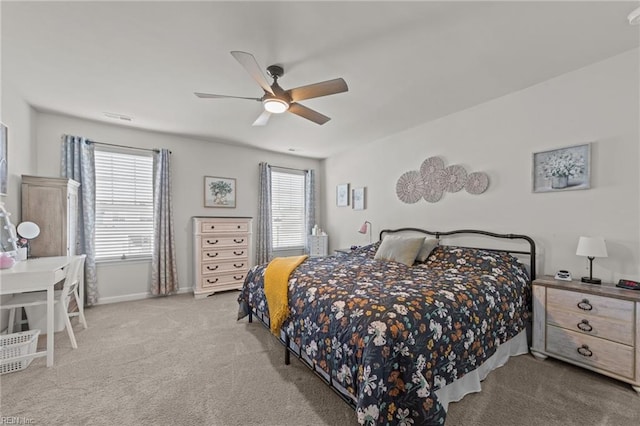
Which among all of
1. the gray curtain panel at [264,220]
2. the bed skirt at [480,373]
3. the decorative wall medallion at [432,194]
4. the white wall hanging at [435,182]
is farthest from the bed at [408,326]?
the gray curtain panel at [264,220]

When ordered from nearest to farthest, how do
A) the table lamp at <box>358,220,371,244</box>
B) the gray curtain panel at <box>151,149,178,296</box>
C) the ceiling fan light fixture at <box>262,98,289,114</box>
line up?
1. the ceiling fan light fixture at <box>262,98,289,114</box>
2. the gray curtain panel at <box>151,149,178,296</box>
3. the table lamp at <box>358,220,371,244</box>

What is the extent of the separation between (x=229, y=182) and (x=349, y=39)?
361 cm

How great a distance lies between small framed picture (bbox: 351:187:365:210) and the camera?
16.5 feet

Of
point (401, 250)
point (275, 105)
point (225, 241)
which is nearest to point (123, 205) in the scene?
point (225, 241)

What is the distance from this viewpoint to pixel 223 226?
4.60 m

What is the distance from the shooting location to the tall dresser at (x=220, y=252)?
4.38m

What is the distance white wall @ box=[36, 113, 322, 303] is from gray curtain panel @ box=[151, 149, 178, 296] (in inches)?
7.3

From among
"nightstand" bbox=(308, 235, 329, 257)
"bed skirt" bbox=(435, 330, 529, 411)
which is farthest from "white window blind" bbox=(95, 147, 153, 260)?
"bed skirt" bbox=(435, 330, 529, 411)

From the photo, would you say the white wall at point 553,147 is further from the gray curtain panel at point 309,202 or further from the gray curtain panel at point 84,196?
the gray curtain panel at point 84,196

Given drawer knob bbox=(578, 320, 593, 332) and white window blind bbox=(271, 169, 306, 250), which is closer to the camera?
drawer knob bbox=(578, 320, 593, 332)

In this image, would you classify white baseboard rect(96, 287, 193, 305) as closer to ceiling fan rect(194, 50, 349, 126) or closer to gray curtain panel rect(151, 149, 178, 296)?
gray curtain panel rect(151, 149, 178, 296)

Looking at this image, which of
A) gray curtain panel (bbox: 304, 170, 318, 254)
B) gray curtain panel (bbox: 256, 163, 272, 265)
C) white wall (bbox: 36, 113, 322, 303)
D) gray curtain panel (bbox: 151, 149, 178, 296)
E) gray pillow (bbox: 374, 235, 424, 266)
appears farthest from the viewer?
gray curtain panel (bbox: 304, 170, 318, 254)

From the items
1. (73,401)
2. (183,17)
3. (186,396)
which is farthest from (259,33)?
(73,401)

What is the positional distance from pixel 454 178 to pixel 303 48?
2.52m
